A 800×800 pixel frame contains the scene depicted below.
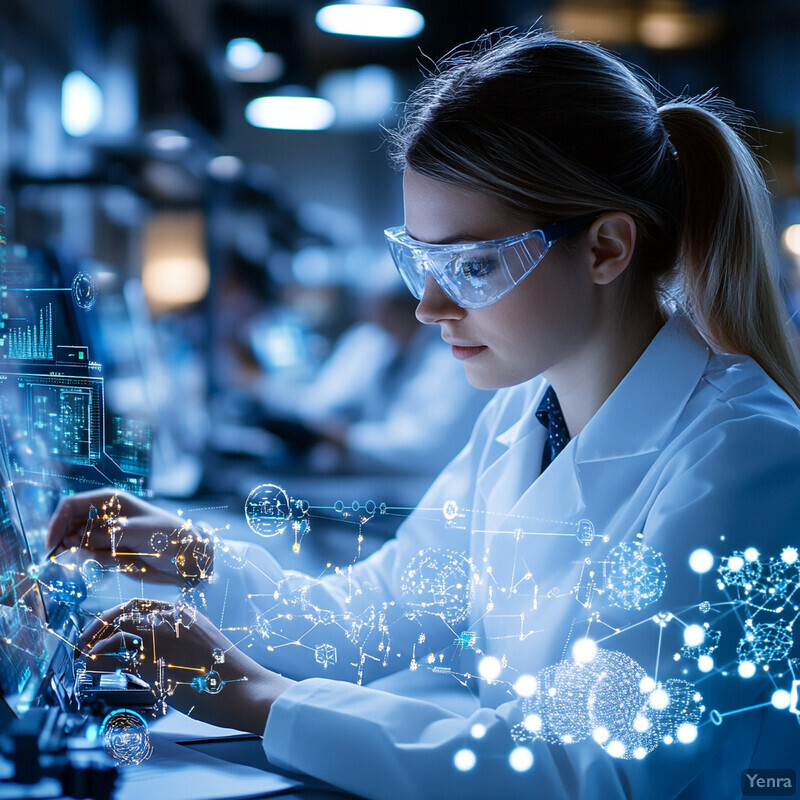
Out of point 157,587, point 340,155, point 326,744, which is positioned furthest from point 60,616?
point 340,155

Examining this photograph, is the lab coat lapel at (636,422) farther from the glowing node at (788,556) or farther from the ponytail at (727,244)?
the glowing node at (788,556)

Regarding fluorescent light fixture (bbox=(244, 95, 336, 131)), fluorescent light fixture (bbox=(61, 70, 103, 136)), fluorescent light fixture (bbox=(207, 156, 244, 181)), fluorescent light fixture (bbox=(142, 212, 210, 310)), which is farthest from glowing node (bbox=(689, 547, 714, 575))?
fluorescent light fixture (bbox=(244, 95, 336, 131))

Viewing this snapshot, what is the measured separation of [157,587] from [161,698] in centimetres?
12

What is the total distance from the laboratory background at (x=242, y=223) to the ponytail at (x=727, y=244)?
0.38 feet

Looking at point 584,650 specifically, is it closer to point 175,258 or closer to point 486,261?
point 486,261

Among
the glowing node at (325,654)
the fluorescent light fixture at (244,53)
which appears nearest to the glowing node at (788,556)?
the glowing node at (325,654)

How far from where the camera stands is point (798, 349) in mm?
999

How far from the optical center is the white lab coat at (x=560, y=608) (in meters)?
0.65

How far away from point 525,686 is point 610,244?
477mm

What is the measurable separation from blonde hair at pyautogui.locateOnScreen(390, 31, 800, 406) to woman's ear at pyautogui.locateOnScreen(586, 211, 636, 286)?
2cm

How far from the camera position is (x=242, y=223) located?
15.4ft

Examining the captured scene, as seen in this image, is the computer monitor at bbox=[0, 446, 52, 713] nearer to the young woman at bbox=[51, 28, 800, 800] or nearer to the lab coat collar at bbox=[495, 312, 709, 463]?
the young woman at bbox=[51, 28, 800, 800]

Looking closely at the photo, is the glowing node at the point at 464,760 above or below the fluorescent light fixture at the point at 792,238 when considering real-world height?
below

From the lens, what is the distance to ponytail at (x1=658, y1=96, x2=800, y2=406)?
879 mm
